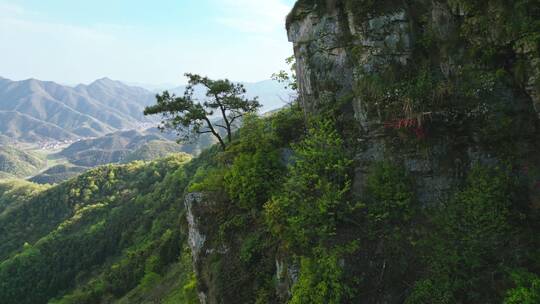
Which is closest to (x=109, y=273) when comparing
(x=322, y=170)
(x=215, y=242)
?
(x=215, y=242)

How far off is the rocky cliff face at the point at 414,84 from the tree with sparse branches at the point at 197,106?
8.53 m

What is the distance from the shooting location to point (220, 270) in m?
14.4

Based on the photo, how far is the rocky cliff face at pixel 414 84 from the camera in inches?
426

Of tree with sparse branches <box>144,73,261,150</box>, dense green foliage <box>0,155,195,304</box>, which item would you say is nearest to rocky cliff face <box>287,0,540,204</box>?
tree with sparse branches <box>144,73,261,150</box>

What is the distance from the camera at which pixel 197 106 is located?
22.4m

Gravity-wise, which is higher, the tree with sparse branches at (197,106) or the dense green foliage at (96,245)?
the tree with sparse branches at (197,106)

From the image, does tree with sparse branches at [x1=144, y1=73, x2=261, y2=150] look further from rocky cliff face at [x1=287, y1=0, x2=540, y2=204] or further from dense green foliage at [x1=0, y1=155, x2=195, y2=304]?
dense green foliage at [x1=0, y1=155, x2=195, y2=304]

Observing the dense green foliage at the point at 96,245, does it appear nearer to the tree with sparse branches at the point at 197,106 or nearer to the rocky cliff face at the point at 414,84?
the tree with sparse branches at the point at 197,106

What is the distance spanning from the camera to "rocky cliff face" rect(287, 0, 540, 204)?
10812 mm

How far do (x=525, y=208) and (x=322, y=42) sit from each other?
8.42 metres

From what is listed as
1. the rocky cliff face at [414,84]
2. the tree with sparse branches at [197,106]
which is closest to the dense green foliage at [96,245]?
the tree with sparse branches at [197,106]

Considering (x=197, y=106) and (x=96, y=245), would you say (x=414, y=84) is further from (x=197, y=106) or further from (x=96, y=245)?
(x=96, y=245)

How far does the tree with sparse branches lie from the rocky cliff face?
336 inches

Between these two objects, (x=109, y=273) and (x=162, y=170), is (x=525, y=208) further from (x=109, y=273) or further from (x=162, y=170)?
(x=162, y=170)
